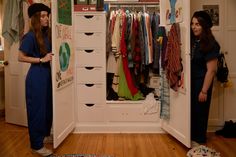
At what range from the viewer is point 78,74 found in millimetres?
3889

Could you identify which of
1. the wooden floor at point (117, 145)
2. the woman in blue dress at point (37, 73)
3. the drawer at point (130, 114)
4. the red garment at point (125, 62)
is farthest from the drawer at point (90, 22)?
the wooden floor at point (117, 145)

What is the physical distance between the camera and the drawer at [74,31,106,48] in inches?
152

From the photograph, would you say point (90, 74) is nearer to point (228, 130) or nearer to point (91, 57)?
point (91, 57)

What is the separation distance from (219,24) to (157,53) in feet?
2.64

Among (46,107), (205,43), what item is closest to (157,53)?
(205,43)

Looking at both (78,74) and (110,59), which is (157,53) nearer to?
(110,59)

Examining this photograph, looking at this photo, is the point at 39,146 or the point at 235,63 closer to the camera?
the point at 39,146

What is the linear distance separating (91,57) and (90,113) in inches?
27.7

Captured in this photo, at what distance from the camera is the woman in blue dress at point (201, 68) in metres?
3.18

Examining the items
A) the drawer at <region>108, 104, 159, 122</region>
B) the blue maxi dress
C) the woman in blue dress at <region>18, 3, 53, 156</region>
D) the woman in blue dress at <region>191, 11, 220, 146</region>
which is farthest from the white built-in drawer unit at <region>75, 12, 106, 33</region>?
the woman in blue dress at <region>191, 11, 220, 146</region>

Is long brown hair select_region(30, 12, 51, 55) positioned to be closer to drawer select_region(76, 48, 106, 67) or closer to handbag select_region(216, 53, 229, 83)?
drawer select_region(76, 48, 106, 67)

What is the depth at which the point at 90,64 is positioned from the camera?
12.8 ft

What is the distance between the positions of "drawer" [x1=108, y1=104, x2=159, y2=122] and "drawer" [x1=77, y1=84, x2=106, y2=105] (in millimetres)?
187

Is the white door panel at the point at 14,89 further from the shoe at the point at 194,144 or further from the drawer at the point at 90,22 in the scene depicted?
the shoe at the point at 194,144
